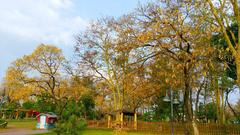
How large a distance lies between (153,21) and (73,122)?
5172mm

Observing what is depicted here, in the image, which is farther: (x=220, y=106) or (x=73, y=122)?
(x=220, y=106)

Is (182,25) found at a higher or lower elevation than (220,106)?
higher

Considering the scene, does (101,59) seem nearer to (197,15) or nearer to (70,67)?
(70,67)

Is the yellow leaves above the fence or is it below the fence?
above

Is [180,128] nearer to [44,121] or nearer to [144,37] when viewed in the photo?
[144,37]

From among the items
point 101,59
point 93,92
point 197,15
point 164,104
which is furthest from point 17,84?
point 197,15

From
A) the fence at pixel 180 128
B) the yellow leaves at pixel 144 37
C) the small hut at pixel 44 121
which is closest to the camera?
the yellow leaves at pixel 144 37

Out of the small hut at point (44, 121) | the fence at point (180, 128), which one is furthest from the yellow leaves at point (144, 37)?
the small hut at point (44, 121)

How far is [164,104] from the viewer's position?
38219 millimetres

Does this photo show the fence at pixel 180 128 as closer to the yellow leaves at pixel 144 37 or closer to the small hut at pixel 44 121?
the yellow leaves at pixel 144 37

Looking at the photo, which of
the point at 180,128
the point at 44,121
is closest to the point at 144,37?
the point at 180,128

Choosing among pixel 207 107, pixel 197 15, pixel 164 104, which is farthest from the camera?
pixel 207 107

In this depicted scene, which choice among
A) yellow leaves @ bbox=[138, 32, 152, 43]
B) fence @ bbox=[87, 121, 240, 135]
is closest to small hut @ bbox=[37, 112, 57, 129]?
fence @ bbox=[87, 121, 240, 135]

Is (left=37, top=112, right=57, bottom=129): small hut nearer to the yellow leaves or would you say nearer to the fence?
the fence
